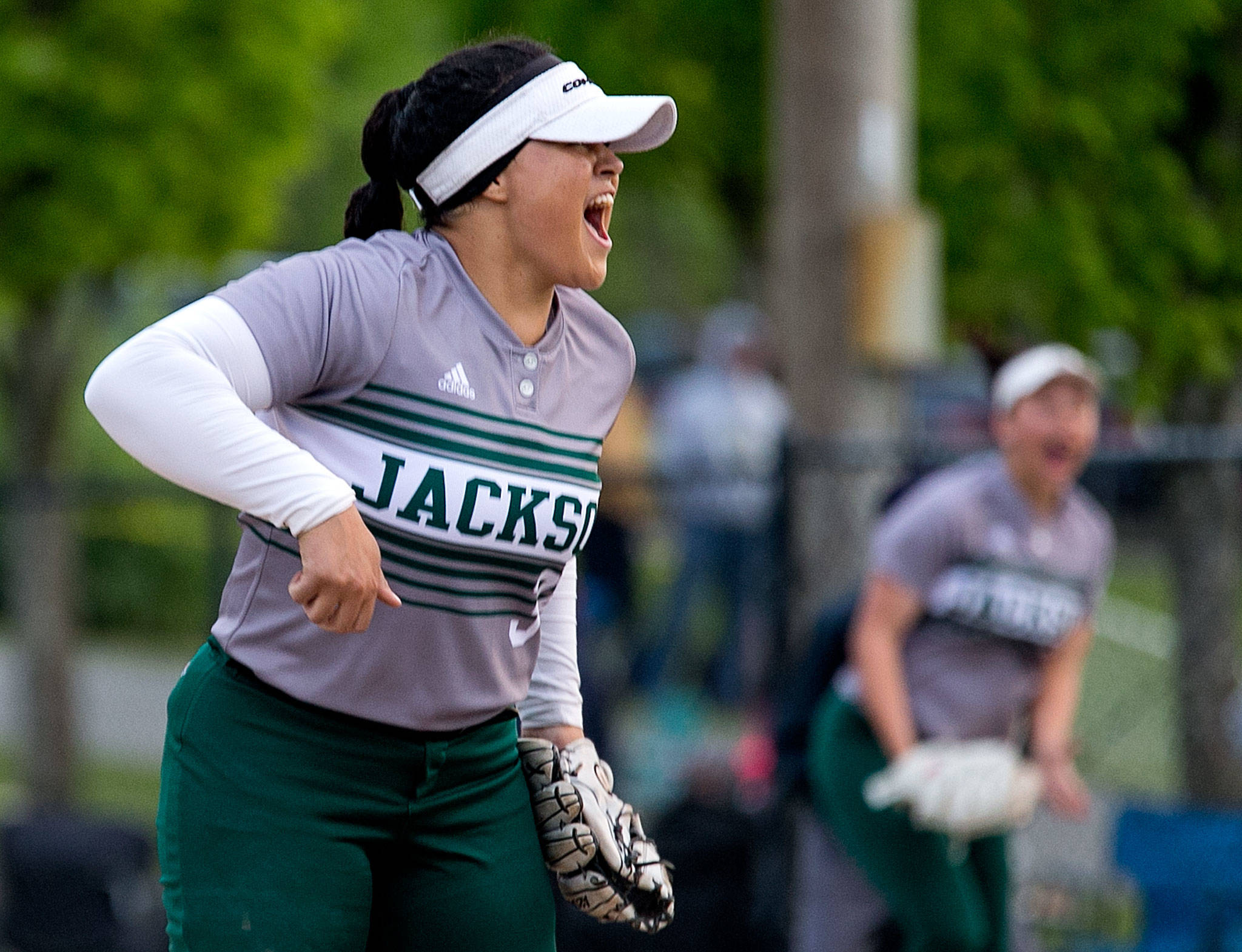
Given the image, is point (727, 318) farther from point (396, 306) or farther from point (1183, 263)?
point (396, 306)

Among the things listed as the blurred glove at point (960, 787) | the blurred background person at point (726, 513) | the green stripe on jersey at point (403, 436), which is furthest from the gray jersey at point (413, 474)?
the blurred background person at point (726, 513)

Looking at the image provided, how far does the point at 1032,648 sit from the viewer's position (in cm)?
487

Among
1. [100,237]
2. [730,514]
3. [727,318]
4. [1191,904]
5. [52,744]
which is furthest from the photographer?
[727,318]

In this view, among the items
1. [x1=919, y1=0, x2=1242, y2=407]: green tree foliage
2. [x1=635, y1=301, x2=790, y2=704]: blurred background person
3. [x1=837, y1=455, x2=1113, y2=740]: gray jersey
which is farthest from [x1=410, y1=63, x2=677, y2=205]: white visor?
[x1=635, y1=301, x2=790, y2=704]: blurred background person

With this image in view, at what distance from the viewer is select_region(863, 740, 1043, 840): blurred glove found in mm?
4617

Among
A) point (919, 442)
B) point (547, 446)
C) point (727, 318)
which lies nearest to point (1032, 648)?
point (919, 442)

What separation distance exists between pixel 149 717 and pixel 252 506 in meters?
8.33

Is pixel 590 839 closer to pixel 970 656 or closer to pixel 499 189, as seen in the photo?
pixel 499 189

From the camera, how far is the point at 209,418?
2.26 metres

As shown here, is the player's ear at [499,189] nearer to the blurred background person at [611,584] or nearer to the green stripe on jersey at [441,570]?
the green stripe on jersey at [441,570]

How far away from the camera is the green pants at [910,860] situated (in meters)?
4.82

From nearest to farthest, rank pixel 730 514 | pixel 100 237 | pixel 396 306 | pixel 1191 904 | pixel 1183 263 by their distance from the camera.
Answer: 1. pixel 396 306
2. pixel 1191 904
3. pixel 1183 263
4. pixel 100 237
5. pixel 730 514

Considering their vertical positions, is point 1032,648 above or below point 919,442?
below

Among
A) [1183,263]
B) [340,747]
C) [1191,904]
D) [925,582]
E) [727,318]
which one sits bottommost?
[1191,904]
